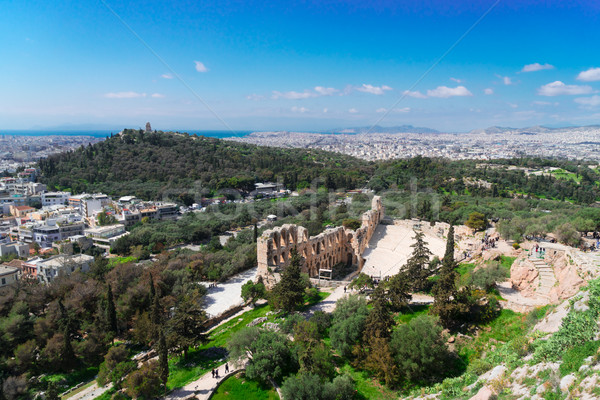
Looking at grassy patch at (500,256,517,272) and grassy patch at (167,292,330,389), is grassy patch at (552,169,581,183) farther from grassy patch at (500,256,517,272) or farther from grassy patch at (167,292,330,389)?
grassy patch at (167,292,330,389)

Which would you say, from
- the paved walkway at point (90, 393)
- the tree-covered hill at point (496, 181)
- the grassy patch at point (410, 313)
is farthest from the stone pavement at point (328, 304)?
the tree-covered hill at point (496, 181)

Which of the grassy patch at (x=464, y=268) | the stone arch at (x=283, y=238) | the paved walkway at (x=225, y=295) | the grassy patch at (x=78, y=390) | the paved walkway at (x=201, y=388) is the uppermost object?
the stone arch at (x=283, y=238)

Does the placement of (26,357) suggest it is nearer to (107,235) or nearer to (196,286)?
(196,286)

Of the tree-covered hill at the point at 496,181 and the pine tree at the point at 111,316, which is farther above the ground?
the tree-covered hill at the point at 496,181

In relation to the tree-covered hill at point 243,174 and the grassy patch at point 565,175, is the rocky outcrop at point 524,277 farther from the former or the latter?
the grassy patch at point 565,175

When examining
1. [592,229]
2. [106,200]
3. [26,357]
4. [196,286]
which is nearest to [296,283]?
[196,286]

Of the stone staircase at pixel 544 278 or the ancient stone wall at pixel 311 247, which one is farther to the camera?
the ancient stone wall at pixel 311 247
